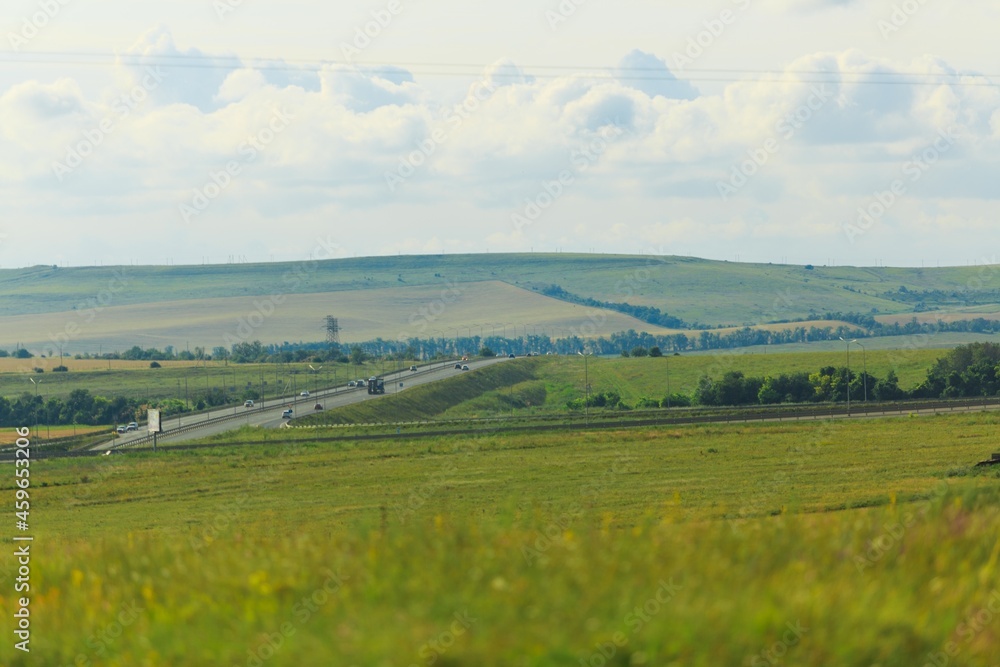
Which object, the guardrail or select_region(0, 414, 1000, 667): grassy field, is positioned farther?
the guardrail

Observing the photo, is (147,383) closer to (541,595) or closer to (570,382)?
(570,382)

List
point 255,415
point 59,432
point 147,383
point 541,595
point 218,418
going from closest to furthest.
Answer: point 541,595, point 218,418, point 255,415, point 59,432, point 147,383

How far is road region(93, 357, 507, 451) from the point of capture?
325 ft

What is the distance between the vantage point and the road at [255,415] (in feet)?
Result: 325

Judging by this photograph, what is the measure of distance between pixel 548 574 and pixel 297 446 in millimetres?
71001

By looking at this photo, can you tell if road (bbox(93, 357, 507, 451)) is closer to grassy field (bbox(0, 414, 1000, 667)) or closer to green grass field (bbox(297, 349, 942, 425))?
green grass field (bbox(297, 349, 942, 425))

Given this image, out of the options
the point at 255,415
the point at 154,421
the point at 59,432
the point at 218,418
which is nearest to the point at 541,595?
the point at 154,421

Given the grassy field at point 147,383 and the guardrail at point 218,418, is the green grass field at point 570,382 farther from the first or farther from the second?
the grassy field at point 147,383

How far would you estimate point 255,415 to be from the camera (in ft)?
394

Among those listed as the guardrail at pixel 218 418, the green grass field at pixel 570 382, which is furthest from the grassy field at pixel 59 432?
the green grass field at pixel 570 382

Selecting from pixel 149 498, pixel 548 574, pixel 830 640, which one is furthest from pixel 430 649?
pixel 149 498

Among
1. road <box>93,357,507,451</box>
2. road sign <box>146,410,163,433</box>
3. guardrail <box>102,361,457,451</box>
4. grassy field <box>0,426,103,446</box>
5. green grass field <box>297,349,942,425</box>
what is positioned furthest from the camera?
green grass field <box>297,349,942,425</box>

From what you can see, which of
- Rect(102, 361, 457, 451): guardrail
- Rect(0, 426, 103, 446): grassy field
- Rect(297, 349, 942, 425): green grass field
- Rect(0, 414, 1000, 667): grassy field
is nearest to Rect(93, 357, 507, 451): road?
Rect(102, 361, 457, 451): guardrail

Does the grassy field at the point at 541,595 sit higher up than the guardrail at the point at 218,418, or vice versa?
the grassy field at the point at 541,595
